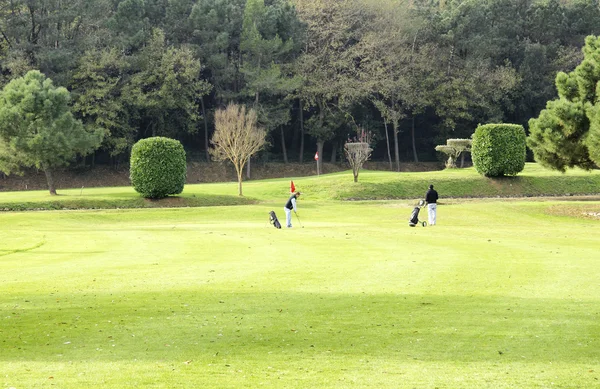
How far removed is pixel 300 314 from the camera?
12.8 m

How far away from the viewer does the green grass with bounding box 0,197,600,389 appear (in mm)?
9539

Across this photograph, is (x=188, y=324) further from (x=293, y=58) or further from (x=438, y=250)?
(x=293, y=58)

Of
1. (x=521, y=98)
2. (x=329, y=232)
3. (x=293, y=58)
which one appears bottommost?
(x=329, y=232)

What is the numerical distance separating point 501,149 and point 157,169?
2390 centimetres

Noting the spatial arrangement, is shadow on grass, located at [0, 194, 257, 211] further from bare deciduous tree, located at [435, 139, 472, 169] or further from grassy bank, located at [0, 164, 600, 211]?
bare deciduous tree, located at [435, 139, 472, 169]

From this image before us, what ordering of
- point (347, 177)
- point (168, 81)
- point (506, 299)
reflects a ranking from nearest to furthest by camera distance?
1. point (506, 299)
2. point (347, 177)
3. point (168, 81)

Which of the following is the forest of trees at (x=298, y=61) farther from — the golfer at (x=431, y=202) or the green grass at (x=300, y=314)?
the green grass at (x=300, y=314)

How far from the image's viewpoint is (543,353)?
1053cm

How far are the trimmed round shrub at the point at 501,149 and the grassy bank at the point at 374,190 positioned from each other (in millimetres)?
813

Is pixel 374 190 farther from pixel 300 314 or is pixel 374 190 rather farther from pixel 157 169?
pixel 300 314

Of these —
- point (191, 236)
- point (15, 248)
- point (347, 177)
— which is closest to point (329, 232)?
point (191, 236)

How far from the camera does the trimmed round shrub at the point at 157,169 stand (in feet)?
155

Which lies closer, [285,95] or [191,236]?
[191,236]

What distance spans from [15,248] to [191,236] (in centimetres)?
643
